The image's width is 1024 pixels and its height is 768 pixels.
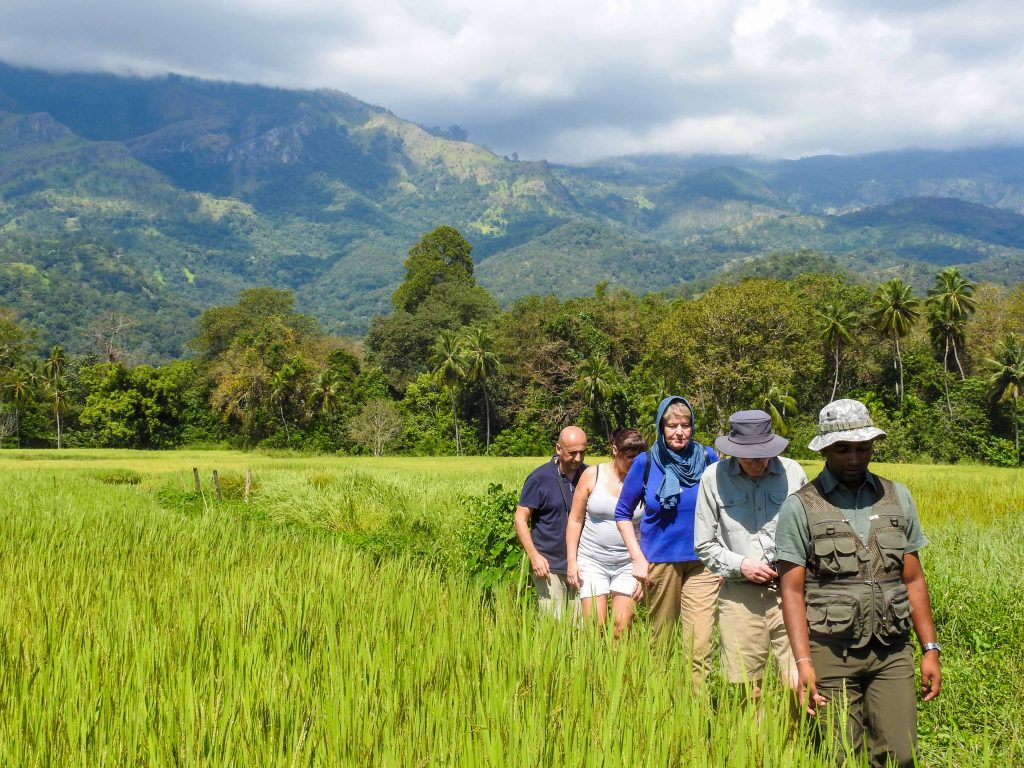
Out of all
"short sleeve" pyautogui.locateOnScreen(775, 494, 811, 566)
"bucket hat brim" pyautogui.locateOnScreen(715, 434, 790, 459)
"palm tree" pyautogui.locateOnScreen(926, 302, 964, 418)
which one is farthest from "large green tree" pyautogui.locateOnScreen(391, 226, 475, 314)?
"short sleeve" pyautogui.locateOnScreen(775, 494, 811, 566)

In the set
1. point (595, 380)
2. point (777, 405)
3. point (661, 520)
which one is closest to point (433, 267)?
point (595, 380)

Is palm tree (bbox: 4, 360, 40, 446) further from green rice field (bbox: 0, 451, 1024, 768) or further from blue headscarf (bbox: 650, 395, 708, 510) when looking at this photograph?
blue headscarf (bbox: 650, 395, 708, 510)

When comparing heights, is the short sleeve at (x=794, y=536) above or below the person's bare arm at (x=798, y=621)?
above

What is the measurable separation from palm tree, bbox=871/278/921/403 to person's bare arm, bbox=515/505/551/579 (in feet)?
154

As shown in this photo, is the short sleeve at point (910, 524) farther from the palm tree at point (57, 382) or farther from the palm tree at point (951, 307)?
the palm tree at point (57, 382)

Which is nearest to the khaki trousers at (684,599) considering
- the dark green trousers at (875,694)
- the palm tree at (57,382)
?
the dark green trousers at (875,694)

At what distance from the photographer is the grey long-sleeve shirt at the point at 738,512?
13.0 feet

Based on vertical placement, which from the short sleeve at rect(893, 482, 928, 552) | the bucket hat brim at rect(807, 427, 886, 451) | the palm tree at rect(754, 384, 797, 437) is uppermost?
the bucket hat brim at rect(807, 427, 886, 451)

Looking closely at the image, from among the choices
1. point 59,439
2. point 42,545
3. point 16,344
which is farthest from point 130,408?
point 42,545

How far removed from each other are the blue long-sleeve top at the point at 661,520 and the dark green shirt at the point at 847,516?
1.33m

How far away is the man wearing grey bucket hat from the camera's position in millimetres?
3926

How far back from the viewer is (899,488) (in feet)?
10.9

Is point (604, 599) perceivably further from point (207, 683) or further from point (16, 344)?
point (16, 344)

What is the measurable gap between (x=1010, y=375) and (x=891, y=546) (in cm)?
4775
